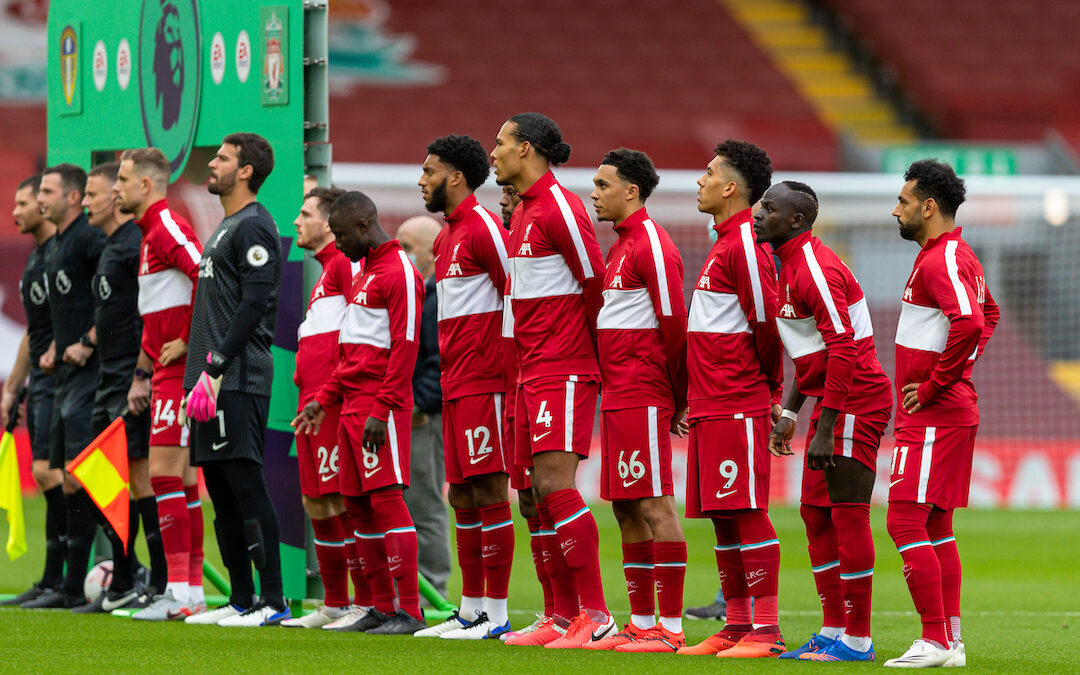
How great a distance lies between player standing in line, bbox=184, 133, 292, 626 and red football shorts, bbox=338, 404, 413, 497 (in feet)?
1.87

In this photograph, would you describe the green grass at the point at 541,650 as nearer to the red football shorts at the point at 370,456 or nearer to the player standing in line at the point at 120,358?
the player standing in line at the point at 120,358

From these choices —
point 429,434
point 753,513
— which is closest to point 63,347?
point 429,434

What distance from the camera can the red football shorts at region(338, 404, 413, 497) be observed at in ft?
22.5

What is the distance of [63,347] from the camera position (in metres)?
8.42

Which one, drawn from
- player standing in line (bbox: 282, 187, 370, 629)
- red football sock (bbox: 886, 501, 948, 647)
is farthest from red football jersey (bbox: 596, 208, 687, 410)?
player standing in line (bbox: 282, 187, 370, 629)

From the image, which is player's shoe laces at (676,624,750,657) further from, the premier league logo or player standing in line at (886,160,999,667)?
the premier league logo

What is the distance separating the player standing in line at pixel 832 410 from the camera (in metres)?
5.93

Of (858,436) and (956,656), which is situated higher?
(858,436)

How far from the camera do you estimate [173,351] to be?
7.59 meters

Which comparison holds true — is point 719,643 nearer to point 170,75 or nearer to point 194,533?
point 194,533

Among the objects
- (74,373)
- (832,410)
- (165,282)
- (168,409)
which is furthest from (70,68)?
(832,410)

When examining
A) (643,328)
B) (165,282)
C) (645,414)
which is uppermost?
(165,282)

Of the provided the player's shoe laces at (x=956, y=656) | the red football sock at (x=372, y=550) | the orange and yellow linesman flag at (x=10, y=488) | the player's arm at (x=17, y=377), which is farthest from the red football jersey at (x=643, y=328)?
the player's arm at (x=17, y=377)

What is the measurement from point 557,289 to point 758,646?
5.78 feet
